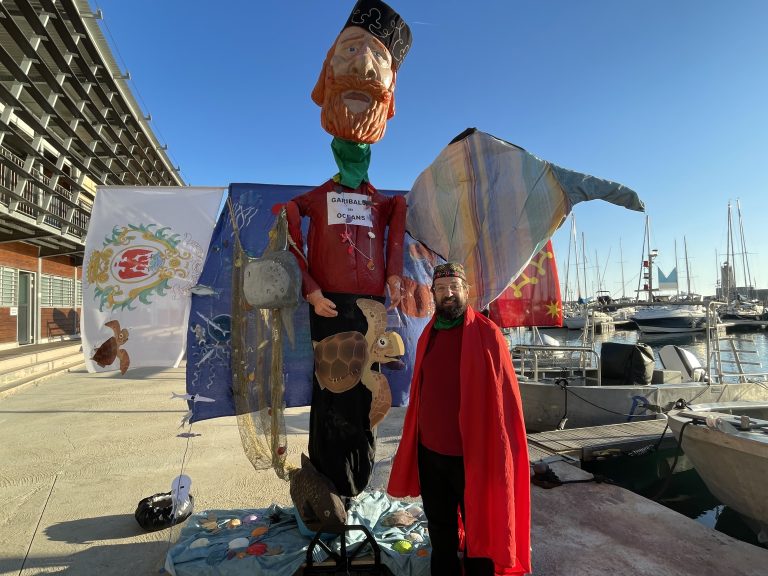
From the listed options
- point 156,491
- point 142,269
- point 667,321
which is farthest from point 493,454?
point 667,321

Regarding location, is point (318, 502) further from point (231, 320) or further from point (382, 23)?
point (382, 23)

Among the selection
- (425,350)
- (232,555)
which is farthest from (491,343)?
(232,555)

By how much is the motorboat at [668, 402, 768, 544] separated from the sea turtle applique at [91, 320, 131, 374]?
477 centimetres

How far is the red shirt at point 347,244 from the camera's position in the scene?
2.40 m

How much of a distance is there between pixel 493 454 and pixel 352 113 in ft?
6.32

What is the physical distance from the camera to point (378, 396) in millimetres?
2414

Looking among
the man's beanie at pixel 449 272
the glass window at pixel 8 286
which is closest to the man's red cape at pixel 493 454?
the man's beanie at pixel 449 272

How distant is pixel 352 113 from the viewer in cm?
243

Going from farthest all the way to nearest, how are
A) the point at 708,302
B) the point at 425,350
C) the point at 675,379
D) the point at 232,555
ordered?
the point at 675,379, the point at 708,302, the point at 232,555, the point at 425,350

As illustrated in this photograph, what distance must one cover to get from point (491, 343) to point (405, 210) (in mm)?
A: 1047

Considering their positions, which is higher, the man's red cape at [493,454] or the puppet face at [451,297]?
the puppet face at [451,297]

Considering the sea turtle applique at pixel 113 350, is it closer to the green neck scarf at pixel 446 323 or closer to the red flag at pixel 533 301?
the green neck scarf at pixel 446 323

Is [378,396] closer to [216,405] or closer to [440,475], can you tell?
[440,475]

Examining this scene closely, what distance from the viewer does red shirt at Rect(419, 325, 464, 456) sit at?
1995 mm
